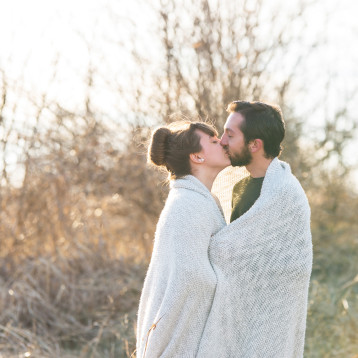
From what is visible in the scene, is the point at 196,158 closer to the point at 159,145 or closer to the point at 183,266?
the point at 159,145

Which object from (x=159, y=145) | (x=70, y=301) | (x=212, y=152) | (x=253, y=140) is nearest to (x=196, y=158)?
(x=212, y=152)

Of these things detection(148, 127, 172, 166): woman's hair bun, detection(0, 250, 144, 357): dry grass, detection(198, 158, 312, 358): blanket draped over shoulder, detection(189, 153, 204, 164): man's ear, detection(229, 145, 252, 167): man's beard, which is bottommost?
detection(0, 250, 144, 357): dry grass

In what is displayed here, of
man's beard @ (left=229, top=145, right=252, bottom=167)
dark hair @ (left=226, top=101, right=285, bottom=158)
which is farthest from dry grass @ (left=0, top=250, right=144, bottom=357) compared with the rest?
dark hair @ (left=226, top=101, right=285, bottom=158)

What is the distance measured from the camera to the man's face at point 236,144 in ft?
11.9

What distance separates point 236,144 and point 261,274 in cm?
74

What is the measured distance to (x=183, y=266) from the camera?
10.5 ft

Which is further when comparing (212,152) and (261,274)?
(212,152)

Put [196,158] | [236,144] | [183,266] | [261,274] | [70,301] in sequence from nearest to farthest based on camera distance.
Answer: [183,266] < [261,274] < [196,158] < [236,144] < [70,301]

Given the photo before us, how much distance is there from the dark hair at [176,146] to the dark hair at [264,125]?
20cm

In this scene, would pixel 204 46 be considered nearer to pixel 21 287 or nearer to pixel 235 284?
pixel 21 287

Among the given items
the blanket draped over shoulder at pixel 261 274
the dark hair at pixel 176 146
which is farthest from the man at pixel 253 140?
the blanket draped over shoulder at pixel 261 274

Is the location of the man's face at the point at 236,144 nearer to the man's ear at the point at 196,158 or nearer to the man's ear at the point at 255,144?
the man's ear at the point at 255,144

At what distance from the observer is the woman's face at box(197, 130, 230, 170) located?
3.53 m

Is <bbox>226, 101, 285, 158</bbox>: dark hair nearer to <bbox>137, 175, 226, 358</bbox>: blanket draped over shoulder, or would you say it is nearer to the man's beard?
the man's beard
